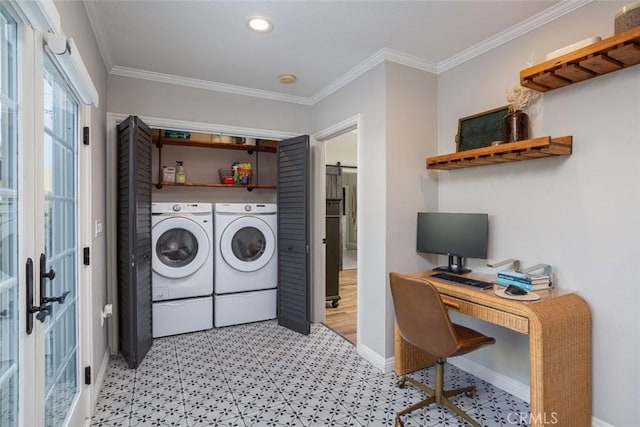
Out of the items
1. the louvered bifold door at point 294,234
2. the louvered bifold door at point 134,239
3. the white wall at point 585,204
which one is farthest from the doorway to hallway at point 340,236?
the louvered bifold door at point 134,239

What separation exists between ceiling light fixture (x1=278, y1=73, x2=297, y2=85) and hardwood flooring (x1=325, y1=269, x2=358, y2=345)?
98.8 inches

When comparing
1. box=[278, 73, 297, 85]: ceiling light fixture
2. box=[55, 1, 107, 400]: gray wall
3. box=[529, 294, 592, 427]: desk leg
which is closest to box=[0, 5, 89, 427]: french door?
box=[55, 1, 107, 400]: gray wall

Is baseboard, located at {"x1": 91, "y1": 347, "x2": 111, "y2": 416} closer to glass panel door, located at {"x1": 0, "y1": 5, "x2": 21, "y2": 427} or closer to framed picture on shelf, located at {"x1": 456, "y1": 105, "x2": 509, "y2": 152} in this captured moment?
glass panel door, located at {"x1": 0, "y1": 5, "x2": 21, "y2": 427}

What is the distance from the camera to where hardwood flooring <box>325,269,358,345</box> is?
351 cm

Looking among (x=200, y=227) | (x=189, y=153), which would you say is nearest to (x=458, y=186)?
(x=200, y=227)

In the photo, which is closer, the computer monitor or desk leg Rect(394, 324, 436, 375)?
the computer monitor

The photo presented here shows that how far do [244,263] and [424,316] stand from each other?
2.15m

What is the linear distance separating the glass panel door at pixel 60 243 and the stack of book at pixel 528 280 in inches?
90.5

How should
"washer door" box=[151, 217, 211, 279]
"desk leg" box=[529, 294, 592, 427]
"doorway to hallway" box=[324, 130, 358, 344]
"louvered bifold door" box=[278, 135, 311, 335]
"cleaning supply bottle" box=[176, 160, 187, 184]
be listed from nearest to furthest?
1. "desk leg" box=[529, 294, 592, 427]
2. "washer door" box=[151, 217, 211, 279]
3. "louvered bifold door" box=[278, 135, 311, 335]
4. "cleaning supply bottle" box=[176, 160, 187, 184]
5. "doorway to hallway" box=[324, 130, 358, 344]

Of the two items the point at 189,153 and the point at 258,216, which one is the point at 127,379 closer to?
the point at 258,216

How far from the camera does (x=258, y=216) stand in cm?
368

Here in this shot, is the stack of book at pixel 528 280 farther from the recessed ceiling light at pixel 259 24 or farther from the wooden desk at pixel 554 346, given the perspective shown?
the recessed ceiling light at pixel 259 24

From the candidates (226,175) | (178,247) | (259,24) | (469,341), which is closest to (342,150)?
(226,175)

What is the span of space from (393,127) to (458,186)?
2.32 ft
